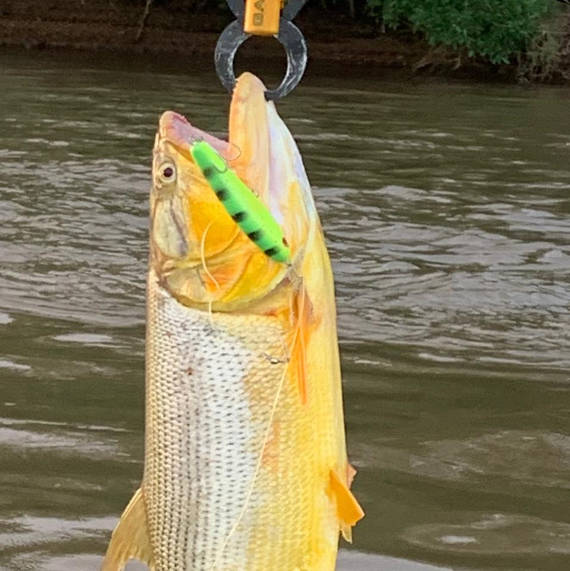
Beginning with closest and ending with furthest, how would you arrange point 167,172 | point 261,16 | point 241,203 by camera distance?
point 241,203
point 167,172
point 261,16

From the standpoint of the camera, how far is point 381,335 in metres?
8.00

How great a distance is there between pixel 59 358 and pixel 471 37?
21.7 metres

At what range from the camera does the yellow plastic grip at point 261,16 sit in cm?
286

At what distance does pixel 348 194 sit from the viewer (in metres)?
12.7

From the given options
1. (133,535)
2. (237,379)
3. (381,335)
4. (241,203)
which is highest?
(241,203)

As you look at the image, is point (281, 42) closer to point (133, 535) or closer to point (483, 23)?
point (133, 535)

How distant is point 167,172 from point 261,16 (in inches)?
19.7

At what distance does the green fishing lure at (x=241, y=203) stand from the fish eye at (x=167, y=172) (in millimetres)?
87

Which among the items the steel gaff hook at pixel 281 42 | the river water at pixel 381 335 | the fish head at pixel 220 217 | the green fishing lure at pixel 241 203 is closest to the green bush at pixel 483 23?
the river water at pixel 381 335

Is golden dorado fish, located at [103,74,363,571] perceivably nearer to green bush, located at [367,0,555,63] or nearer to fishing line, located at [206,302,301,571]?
fishing line, located at [206,302,301,571]

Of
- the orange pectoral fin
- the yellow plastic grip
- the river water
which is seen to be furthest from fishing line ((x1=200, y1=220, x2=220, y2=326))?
the river water

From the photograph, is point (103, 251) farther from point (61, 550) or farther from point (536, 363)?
point (61, 550)

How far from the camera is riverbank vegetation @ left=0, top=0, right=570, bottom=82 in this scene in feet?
88.9

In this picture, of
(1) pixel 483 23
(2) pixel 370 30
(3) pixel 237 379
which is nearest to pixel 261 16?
(3) pixel 237 379
